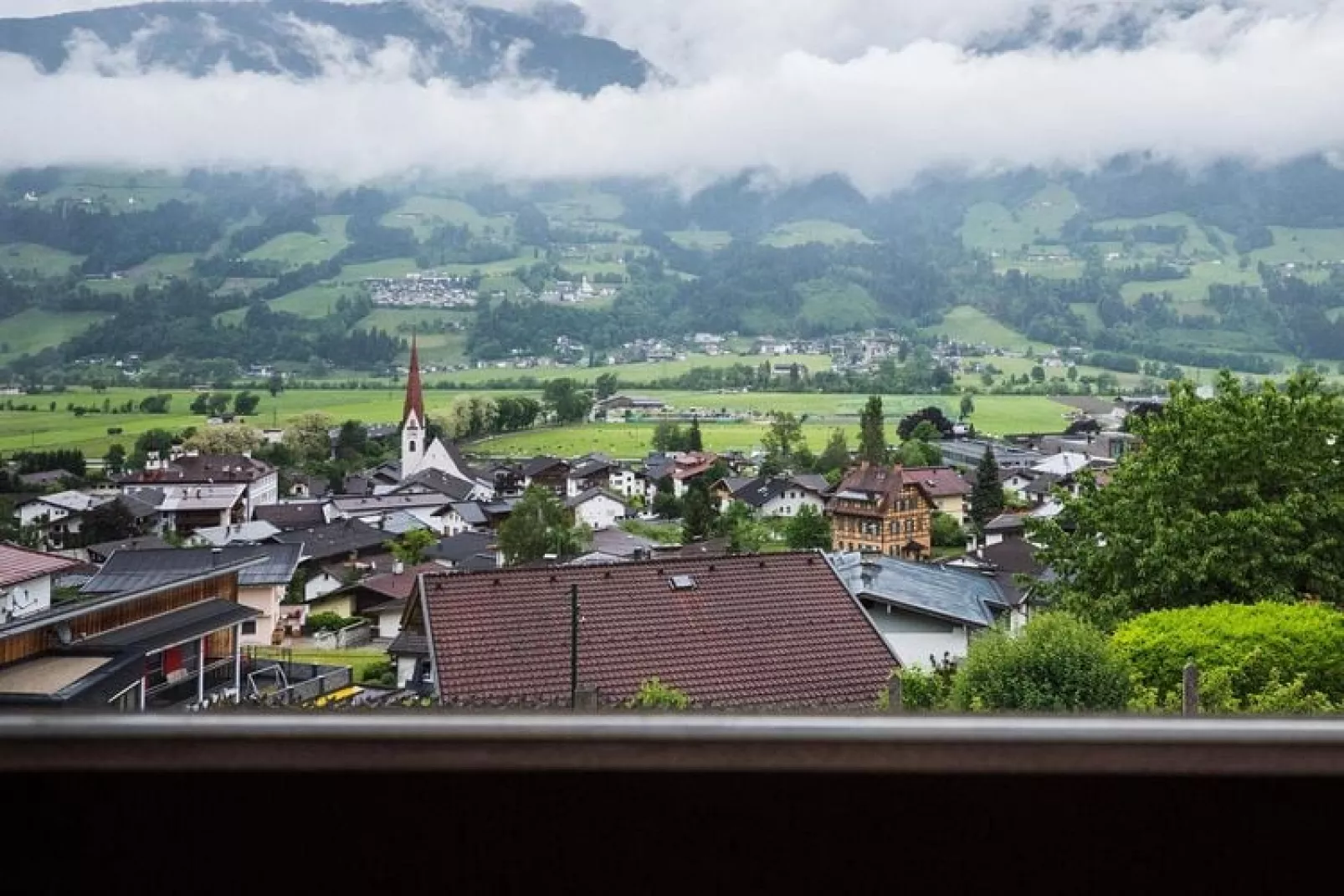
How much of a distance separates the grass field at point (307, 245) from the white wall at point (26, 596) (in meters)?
1.37

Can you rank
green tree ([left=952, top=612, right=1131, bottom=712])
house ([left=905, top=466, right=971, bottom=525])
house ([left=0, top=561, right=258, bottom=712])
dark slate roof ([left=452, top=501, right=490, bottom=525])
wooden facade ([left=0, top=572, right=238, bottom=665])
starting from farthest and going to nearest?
dark slate roof ([left=452, top=501, right=490, bottom=525]) → house ([left=905, top=466, right=971, bottom=525]) → green tree ([left=952, top=612, right=1131, bottom=712]) → wooden facade ([left=0, top=572, right=238, bottom=665]) → house ([left=0, top=561, right=258, bottom=712])

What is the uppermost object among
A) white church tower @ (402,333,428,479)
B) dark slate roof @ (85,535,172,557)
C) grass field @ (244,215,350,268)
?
grass field @ (244,215,350,268)

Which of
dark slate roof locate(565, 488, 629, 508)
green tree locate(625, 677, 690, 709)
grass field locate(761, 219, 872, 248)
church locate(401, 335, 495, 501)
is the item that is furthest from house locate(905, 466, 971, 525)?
church locate(401, 335, 495, 501)

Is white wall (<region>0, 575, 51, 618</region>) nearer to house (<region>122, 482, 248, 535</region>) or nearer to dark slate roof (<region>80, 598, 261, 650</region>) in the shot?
dark slate roof (<region>80, 598, 261, 650</region>)

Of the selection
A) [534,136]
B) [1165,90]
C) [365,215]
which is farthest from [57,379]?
[1165,90]

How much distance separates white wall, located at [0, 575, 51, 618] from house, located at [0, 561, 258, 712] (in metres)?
0.03

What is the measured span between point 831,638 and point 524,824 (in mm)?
4211

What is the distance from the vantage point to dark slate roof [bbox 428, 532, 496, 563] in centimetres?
557

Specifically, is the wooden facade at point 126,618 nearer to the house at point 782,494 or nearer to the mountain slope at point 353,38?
the mountain slope at point 353,38

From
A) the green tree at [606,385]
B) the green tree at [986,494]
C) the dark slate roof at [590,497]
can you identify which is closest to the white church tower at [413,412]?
the green tree at [606,385]

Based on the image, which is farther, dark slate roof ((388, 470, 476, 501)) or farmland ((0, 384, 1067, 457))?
dark slate roof ((388, 470, 476, 501))

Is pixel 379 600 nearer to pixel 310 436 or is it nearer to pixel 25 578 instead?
pixel 310 436

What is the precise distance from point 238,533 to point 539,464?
4.22ft

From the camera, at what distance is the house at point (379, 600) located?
4305mm
